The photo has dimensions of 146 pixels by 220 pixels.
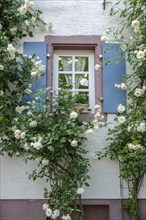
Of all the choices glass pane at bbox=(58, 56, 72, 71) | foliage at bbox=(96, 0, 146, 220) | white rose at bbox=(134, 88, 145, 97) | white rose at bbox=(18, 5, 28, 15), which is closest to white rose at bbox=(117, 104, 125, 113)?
foliage at bbox=(96, 0, 146, 220)

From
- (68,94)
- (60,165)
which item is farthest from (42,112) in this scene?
(60,165)

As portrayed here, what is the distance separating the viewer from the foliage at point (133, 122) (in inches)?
194

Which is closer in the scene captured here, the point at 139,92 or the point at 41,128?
the point at 41,128

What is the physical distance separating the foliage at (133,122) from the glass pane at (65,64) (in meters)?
0.82

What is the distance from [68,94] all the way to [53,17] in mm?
1616

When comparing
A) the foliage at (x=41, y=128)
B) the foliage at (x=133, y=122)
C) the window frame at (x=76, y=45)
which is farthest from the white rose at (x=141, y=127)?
the window frame at (x=76, y=45)

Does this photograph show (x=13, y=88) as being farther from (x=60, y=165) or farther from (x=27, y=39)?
(x=60, y=165)

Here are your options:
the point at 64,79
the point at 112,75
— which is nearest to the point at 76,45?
the point at 64,79

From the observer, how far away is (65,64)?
5.98 m

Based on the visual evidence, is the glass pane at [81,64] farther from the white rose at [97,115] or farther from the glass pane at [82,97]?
the white rose at [97,115]

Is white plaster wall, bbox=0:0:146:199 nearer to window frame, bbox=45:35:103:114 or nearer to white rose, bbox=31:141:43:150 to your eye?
window frame, bbox=45:35:103:114

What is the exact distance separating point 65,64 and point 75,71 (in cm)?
21

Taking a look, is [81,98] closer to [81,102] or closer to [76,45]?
[81,102]

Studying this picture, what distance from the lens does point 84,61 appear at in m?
6.02
